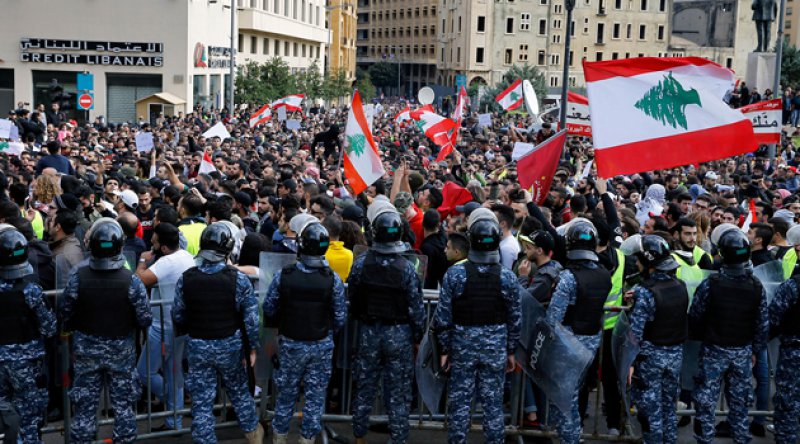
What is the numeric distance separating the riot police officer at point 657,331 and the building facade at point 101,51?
Answer: 3379 cm

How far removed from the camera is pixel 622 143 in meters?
8.95

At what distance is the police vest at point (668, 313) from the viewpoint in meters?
6.82

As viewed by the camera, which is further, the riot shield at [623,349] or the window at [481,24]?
the window at [481,24]

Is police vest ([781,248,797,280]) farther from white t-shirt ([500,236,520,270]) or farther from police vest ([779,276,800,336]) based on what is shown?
white t-shirt ([500,236,520,270])

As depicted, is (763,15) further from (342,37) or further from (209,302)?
(342,37)

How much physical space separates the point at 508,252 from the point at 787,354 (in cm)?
264

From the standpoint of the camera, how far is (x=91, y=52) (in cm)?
3931

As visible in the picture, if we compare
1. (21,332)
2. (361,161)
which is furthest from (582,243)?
(361,161)

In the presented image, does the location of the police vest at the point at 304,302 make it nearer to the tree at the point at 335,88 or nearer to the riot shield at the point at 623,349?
the riot shield at the point at 623,349

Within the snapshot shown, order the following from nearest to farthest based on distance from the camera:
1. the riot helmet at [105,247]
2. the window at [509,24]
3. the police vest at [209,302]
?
1. the riot helmet at [105,247]
2. the police vest at [209,302]
3. the window at [509,24]

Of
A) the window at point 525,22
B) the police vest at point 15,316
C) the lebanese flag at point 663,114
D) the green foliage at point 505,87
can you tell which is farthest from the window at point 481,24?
the police vest at point 15,316

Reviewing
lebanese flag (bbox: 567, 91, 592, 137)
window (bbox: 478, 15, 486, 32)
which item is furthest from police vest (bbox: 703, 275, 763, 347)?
window (bbox: 478, 15, 486, 32)

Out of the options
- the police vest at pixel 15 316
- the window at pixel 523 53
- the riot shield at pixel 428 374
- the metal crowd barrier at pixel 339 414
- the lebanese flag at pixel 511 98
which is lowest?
the metal crowd barrier at pixel 339 414

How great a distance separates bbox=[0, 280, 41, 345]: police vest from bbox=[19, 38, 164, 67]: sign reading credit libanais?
116ft
